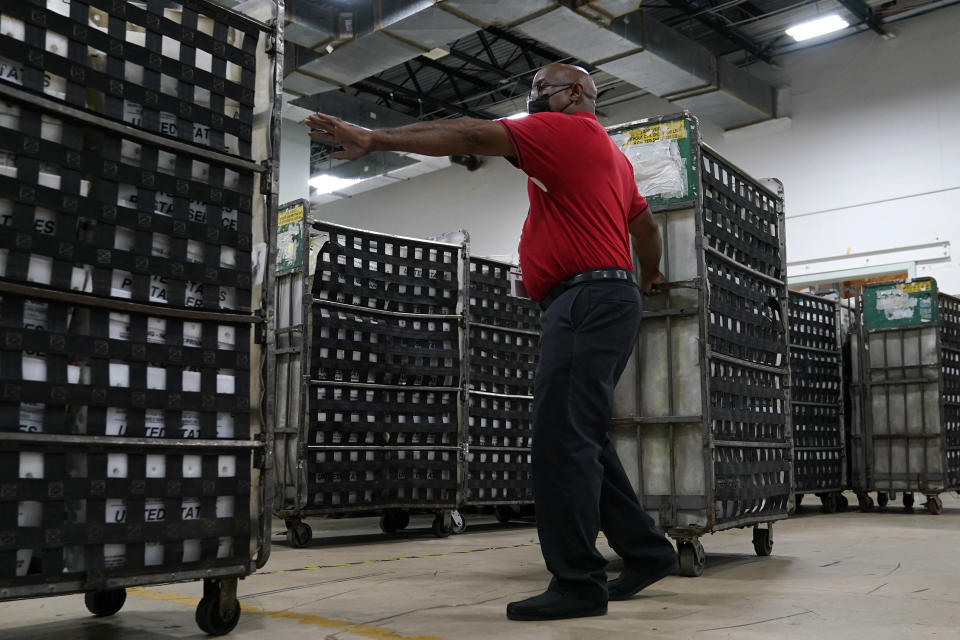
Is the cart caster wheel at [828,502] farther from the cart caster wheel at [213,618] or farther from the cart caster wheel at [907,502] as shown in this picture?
the cart caster wheel at [213,618]

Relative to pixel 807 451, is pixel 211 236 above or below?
above

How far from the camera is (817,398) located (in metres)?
9.38

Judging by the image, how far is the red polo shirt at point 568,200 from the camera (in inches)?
131

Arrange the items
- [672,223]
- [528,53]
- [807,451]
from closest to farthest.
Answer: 1. [672,223]
2. [807,451]
3. [528,53]

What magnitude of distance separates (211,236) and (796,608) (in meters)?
2.59

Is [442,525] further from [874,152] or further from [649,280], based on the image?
[874,152]

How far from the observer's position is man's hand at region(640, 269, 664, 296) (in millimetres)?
4582

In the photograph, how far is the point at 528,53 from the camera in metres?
15.6

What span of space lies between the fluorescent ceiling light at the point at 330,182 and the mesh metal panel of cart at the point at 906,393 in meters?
12.0

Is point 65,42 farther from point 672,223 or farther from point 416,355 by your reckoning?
point 416,355

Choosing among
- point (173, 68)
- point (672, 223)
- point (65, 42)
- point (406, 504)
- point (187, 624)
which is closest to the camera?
point (65, 42)

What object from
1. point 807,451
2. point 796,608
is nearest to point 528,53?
point 807,451

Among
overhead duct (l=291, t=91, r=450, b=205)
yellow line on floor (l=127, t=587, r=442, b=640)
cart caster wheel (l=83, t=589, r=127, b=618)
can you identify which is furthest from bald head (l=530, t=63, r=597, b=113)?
overhead duct (l=291, t=91, r=450, b=205)

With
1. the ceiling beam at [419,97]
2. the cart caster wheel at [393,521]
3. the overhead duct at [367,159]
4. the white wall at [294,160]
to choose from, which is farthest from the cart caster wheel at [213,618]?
the ceiling beam at [419,97]
